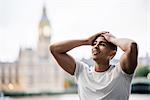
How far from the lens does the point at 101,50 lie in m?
1.21

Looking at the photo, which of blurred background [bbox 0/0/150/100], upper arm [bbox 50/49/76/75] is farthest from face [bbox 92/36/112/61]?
blurred background [bbox 0/0/150/100]

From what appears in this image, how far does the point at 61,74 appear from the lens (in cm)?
279

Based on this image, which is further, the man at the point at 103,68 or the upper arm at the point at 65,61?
the upper arm at the point at 65,61

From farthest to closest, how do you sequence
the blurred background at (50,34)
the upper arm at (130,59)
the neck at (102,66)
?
the blurred background at (50,34) → the neck at (102,66) → the upper arm at (130,59)

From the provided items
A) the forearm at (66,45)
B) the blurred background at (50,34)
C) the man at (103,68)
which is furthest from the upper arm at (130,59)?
the blurred background at (50,34)

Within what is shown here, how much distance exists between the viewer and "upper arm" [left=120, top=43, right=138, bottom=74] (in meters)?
1.12

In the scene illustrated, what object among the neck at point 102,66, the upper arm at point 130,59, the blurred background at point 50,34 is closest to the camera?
the upper arm at point 130,59

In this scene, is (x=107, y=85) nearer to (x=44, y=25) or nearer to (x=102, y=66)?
(x=102, y=66)

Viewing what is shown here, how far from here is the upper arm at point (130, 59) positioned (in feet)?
3.68

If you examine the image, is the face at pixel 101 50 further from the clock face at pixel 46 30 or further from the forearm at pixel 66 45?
the clock face at pixel 46 30

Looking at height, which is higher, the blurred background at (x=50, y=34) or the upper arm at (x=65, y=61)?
the upper arm at (x=65, y=61)

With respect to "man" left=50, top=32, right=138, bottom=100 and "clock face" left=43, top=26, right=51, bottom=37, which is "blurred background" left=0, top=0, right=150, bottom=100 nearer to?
"clock face" left=43, top=26, right=51, bottom=37

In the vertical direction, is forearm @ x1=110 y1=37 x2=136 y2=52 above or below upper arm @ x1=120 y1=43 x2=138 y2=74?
above

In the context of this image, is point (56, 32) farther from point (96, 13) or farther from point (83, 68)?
point (83, 68)
